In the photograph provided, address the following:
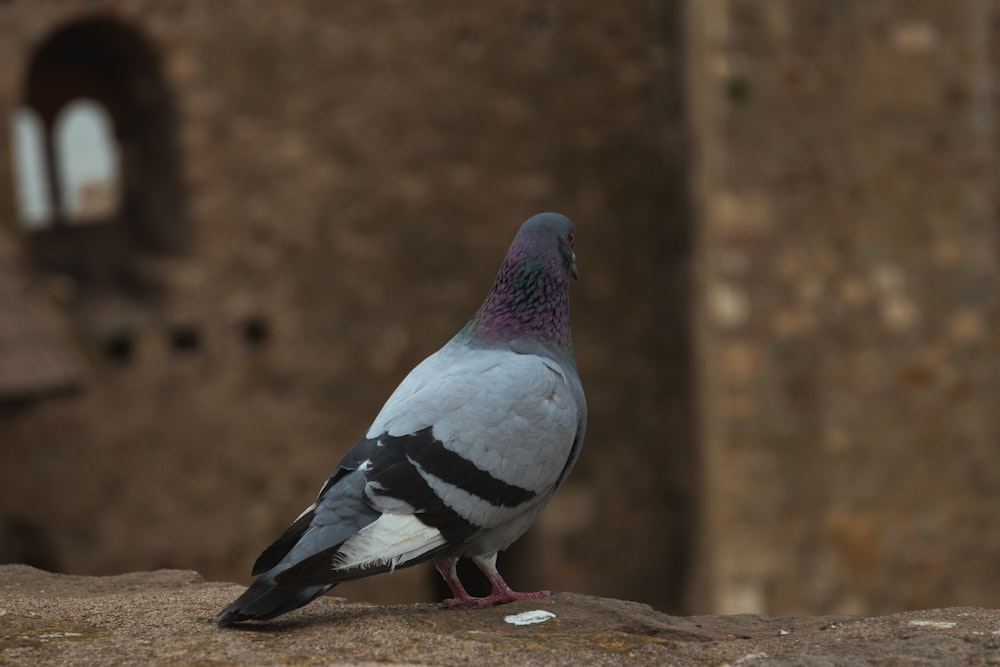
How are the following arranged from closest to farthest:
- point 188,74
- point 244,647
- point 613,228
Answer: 1. point 244,647
2. point 188,74
3. point 613,228

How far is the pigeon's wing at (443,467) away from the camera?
10.2ft

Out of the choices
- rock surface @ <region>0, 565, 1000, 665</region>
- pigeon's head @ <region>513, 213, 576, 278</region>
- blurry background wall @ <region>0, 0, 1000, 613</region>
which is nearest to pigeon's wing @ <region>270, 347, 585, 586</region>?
rock surface @ <region>0, 565, 1000, 665</region>

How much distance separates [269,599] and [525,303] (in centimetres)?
93

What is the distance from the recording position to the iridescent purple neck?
3543 millimetres

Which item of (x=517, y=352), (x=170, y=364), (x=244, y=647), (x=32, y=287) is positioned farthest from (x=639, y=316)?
(x=244, y=647)

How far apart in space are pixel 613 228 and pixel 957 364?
2.50 meters

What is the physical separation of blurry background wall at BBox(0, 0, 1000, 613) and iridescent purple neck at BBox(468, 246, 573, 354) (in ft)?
14.8

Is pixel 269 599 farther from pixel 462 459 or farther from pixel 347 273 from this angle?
pixel 347 273

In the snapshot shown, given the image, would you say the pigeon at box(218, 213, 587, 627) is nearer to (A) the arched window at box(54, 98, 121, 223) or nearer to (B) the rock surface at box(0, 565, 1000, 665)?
(B) the rock surface at box(0, 565, 1000, 665)

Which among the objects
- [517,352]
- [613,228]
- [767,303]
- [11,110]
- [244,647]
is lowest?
[244,647]

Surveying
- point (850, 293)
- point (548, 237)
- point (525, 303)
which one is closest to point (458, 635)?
point (525, 303)

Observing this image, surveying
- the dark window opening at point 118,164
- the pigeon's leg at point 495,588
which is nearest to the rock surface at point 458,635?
the pigeon's leg at point 495,588

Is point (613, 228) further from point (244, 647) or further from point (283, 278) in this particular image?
point (244, 647)

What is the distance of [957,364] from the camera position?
8406 millimetres
